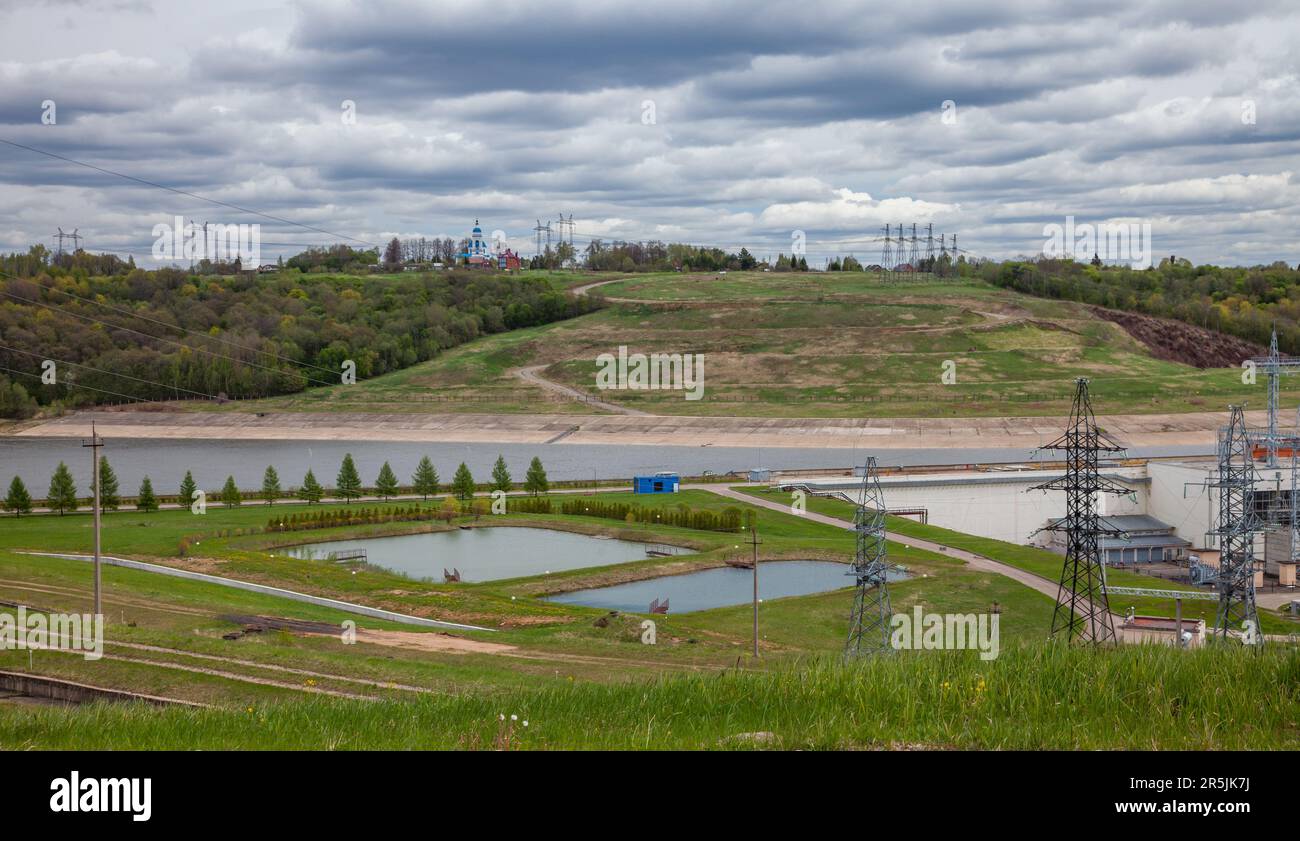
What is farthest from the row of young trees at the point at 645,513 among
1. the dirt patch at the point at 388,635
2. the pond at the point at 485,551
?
the dirt patch at the point at 388,635

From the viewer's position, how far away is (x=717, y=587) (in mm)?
42906

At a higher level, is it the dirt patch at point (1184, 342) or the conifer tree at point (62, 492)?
the dirt patch at point (1184, 342)

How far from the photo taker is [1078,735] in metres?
7.06

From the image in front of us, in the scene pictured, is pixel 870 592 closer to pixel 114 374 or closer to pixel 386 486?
pixel 386 486

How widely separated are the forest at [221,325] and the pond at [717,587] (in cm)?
7786

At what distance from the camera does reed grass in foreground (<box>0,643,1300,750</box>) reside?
23.6 ft

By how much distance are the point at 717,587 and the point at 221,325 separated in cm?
11040

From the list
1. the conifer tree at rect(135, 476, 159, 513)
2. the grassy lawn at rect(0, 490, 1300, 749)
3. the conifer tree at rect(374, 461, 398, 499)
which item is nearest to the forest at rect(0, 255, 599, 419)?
the conifer tree at rect(135, 476, 159, 513)

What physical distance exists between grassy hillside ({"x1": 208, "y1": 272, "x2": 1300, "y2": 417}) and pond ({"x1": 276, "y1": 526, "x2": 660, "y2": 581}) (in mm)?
49113

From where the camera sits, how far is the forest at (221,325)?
114 m

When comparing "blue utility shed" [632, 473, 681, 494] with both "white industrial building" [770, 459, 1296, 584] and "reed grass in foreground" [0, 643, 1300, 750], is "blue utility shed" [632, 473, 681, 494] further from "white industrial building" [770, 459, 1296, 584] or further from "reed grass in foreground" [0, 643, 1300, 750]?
"reed grass in foreground" [0, 643, 1300, 750]

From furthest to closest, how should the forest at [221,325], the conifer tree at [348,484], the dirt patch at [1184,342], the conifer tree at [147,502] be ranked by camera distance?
the dirt patch at [1184,342], the forest at [221,325], the conifer tree at [348,484], the conifer tree at [147,502]

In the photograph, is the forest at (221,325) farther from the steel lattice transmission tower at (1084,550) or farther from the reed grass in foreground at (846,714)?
the reed grass in foreground at (846,714)

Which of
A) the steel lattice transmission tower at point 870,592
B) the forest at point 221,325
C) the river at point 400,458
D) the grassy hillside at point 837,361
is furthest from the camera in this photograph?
the forest at point 221,325
